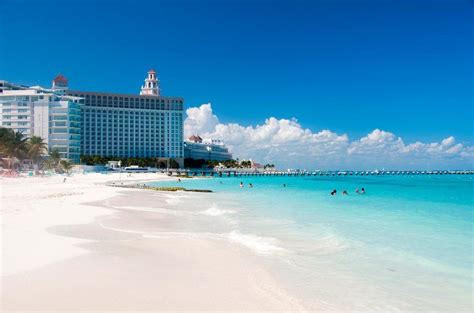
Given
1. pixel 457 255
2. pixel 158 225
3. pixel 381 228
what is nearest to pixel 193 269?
pixel 158 225

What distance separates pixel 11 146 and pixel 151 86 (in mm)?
100920

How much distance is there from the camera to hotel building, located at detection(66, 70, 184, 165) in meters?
147

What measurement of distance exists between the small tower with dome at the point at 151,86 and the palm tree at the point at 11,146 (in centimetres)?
9278

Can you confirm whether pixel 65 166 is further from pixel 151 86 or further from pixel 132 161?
pixel 151 86

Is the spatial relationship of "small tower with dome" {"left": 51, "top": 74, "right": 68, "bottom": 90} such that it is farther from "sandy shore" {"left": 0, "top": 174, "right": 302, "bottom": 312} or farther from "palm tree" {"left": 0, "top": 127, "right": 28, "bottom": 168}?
"sandy shore" {"left": 0, "top": 174, "right": 302, "bottom": 312}

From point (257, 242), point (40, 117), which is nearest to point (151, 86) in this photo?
point (40, 117)

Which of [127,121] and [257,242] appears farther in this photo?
[127,121]

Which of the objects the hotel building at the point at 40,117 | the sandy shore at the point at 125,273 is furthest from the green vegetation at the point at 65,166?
the sandy shore at the point at 125,273

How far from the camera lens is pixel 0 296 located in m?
7.43

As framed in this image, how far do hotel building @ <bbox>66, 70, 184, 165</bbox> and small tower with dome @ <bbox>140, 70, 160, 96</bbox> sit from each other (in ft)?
1.38

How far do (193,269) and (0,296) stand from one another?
451cm

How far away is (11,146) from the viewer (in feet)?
223

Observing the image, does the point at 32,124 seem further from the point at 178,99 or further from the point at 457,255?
the point at 457,255

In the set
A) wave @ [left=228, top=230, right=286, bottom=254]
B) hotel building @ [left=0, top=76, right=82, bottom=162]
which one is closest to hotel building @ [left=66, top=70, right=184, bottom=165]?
hotel building @ [left=0, top=76, right=82, bottom=162]
